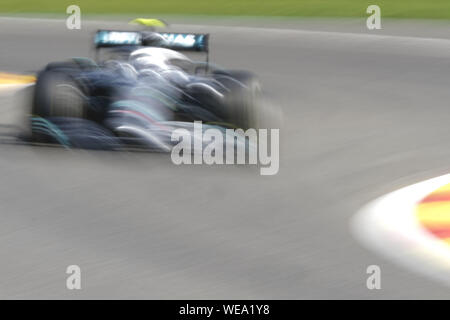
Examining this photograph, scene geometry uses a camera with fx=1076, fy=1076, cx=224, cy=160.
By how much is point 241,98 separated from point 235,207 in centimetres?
198

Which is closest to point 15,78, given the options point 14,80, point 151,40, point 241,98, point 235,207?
point 14,80

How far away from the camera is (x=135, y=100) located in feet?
28.8

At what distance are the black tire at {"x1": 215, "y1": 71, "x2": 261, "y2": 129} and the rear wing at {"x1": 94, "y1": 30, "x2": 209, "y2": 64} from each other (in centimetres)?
34

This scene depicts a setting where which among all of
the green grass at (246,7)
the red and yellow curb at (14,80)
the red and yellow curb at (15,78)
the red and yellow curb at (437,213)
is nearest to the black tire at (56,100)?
the red and yellow curb at (437,213)

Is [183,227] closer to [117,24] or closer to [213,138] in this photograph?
[213,138]

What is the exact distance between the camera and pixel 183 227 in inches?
269

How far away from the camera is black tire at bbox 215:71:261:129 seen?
901cm

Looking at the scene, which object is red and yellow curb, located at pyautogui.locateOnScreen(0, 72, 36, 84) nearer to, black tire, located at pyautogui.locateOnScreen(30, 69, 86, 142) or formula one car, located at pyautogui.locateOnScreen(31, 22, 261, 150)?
formula one car, located at pyautogui.locateOnScreen(31, 22, 261, 150)

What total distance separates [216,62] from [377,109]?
3.78 m

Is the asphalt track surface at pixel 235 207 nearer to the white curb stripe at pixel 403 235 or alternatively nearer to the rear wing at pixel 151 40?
the white curb stripe at pixel 403 235

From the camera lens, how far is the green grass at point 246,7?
18.6 metres

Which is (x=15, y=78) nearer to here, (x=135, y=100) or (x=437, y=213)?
(x=135, y=100)

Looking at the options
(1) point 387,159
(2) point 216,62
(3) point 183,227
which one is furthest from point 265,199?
(2) point 216,62

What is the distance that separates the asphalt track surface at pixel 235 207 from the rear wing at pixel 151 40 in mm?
1147
